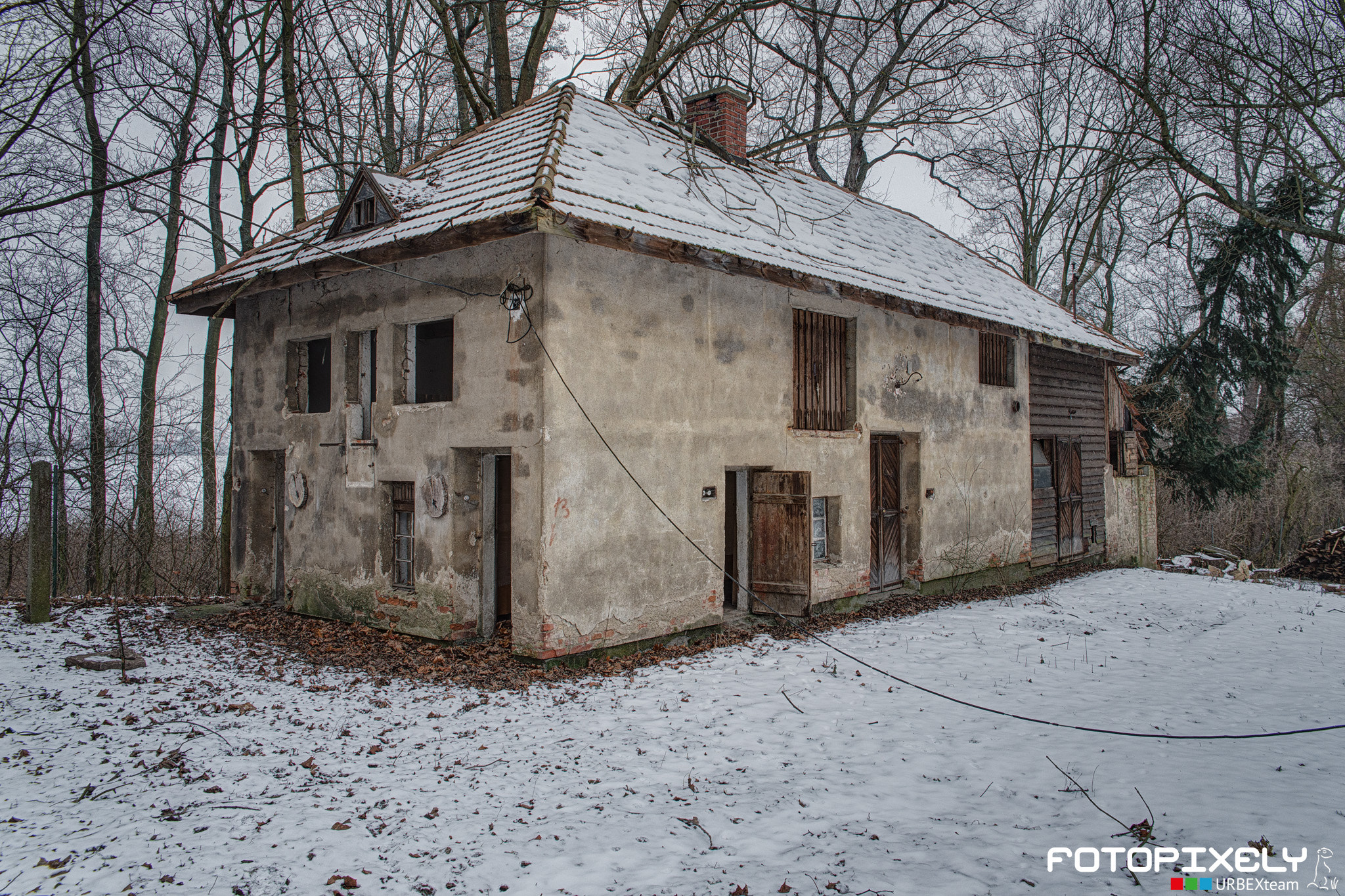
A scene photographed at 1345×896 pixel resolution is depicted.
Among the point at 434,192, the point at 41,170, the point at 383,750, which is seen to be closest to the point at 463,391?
the point at 434,192

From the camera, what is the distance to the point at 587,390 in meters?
7.46

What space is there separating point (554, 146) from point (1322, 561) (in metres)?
15.3

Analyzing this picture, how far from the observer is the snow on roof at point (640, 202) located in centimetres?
744

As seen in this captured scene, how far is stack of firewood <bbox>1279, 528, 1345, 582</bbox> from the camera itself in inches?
551

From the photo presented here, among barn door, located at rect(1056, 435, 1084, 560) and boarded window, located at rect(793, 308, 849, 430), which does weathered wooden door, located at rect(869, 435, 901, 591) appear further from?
barn door, located at rect(1056, 435, 1084, 560)

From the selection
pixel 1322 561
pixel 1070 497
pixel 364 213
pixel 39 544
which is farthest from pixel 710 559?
pixel 1322 561

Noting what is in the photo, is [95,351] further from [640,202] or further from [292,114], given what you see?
[640,202]

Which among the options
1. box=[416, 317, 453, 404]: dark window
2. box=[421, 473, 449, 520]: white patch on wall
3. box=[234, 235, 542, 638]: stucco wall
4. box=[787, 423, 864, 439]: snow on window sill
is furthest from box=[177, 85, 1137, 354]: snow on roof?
box=[421, 473, 449, 520]: white patch on wall

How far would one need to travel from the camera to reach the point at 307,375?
10.1 meters

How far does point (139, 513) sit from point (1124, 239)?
25.6m

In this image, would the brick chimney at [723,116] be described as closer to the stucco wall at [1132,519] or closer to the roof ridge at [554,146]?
the roof ridge at [554,146]

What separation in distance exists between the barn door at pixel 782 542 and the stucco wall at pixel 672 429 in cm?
37

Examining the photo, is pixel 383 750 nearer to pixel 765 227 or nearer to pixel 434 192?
pixel 434 192

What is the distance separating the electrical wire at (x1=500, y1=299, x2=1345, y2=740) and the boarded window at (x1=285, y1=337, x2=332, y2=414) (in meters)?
3.67
